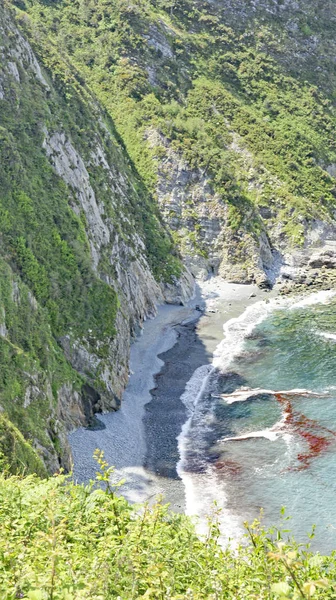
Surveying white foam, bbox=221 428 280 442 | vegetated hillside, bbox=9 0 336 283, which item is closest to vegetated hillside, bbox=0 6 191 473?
white foam, bbox=221 428 280 442

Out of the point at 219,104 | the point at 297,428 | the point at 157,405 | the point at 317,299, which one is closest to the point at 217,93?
the point at 219,104

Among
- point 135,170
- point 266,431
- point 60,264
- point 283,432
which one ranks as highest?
point 60,264

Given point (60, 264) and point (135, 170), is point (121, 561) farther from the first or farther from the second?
point (135, 170)

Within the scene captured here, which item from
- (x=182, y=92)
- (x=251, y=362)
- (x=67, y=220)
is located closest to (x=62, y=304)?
(x=67, y=220)

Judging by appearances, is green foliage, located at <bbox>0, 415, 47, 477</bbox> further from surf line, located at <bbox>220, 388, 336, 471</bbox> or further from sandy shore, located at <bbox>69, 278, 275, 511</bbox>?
surf line, located at <bbox>220, 388, 336, 471</bbox>

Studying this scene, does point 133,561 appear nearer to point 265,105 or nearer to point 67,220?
point 67,220

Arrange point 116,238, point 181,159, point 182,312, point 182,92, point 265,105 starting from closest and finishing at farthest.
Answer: point 116,238
point 182,312
point 181,159
point 182,92
point 265,105
